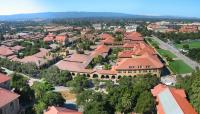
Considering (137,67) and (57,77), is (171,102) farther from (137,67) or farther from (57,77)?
(137,67)

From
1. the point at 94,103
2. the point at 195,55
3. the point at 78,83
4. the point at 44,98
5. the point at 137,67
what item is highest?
the point at 94,103

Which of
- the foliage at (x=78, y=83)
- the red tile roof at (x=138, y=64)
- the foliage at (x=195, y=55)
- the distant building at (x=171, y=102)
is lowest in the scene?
the foliage at (x=195, y=55)

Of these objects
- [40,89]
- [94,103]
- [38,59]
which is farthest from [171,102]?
[38,59]

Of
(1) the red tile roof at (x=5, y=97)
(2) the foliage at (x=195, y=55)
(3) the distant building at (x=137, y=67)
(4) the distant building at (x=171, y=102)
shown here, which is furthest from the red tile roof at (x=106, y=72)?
(2) the foliage at (x=195, y=55)

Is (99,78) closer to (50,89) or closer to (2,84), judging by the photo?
(50,89)

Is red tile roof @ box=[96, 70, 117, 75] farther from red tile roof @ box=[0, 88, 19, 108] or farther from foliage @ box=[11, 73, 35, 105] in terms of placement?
red tile roof @ box=[0, 88, 19, 108]

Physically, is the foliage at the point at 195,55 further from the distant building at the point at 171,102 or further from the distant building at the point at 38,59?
the distant building at the point at 171,102

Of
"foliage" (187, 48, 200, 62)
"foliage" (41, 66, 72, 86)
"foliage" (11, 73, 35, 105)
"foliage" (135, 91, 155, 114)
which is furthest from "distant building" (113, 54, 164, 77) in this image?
"foliage" (135, 91, 155, 114)

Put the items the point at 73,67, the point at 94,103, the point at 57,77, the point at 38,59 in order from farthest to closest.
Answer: the point at 38,59 < the point at 73,67 < the point at 57,77 < the point at 94,103
